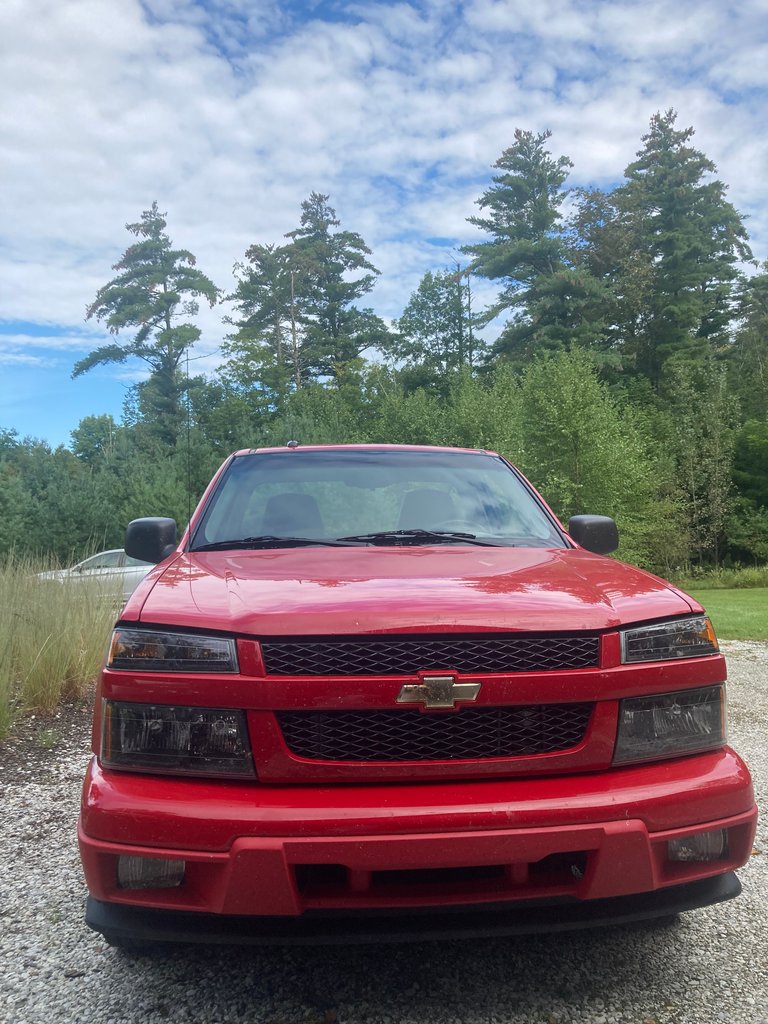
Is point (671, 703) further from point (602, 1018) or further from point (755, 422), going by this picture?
point (755, 422)

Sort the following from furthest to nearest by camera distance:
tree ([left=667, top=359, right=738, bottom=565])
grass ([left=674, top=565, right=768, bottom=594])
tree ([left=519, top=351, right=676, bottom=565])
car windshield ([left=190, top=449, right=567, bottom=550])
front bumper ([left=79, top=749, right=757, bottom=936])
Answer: tree ([left=667, top=359, right=738, bottom=565]), grass ([left=674, top=565, right=768, bottom=594]), tree ([left=519, top=351, right=676, bottom=565]), car windshield ([left=190, top=449, right=567, bottom=550]), front bumper ([left=79, top=749, right=757, bottom=936])

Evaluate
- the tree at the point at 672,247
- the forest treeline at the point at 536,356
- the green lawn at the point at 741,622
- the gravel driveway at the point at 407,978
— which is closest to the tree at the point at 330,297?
the forest treeline at the point at 536,356

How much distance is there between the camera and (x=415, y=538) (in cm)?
323

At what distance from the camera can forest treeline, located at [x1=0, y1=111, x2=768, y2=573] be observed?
3341cm

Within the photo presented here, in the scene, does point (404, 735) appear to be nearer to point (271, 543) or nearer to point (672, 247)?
point (271, 543)

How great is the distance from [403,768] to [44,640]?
5050 mm

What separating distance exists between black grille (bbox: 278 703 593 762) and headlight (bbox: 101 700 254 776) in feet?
0.42

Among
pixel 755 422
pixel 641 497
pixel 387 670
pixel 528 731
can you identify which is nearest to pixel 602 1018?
pixel 528 731

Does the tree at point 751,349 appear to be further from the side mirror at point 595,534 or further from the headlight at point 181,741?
the headlight at point 181,741

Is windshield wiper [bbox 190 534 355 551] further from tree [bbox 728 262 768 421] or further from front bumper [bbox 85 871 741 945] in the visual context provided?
tree [bbox 728 262 768 421]

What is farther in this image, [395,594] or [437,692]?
[395,594]

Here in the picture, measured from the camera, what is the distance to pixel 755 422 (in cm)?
4156

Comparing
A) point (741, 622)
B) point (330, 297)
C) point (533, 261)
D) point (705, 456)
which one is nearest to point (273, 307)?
point (330, 297)

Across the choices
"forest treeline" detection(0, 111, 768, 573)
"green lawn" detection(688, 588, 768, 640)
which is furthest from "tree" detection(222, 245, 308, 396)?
"green lawn" detection(688, 588, 768, 640)
